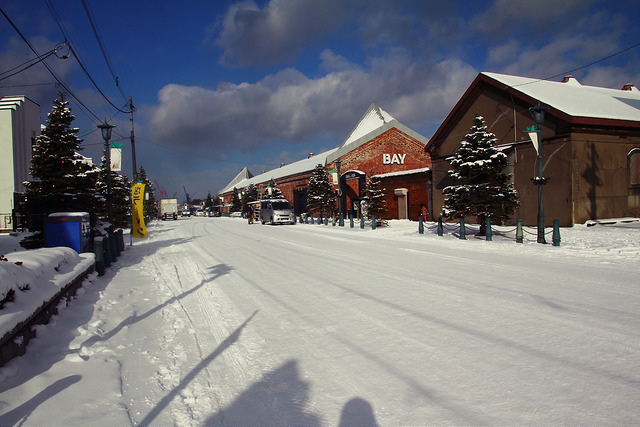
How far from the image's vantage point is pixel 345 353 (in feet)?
13.8

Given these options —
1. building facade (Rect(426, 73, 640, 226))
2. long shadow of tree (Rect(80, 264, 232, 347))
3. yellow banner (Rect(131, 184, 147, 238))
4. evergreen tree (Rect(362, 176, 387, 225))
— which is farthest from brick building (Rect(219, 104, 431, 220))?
long shadow of tree (Rect(80, 264, 232, 347))

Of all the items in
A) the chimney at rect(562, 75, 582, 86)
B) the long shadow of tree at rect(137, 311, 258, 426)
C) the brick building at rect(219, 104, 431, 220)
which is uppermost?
the chimney at rect(562, 75, 582, 86)

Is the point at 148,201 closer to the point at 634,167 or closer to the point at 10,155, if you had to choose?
the point at 10,155

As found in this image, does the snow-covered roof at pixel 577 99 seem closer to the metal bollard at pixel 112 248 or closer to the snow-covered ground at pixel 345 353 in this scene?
the snow-covered ground at pixel 345 353

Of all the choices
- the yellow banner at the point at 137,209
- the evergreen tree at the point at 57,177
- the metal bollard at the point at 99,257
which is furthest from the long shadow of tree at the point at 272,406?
the yellow banner at the point at 137,209

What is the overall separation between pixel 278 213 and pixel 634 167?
84.0 feet

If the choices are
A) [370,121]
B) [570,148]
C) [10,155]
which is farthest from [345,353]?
[370,121]

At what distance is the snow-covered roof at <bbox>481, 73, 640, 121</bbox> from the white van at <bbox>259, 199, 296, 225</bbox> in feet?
67.2

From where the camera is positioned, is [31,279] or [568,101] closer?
[31,279]

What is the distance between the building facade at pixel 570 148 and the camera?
58.1ft

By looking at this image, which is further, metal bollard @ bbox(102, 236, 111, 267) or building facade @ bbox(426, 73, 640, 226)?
building facade @ bbox(426, 73, 640, 226)

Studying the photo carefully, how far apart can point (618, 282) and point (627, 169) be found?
15.4m

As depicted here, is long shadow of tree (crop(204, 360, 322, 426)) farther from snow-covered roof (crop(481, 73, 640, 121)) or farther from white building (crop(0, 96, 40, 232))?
white building (crop(0, 96, 40, 232))

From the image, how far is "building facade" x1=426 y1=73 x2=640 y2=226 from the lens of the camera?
58.1 ft
